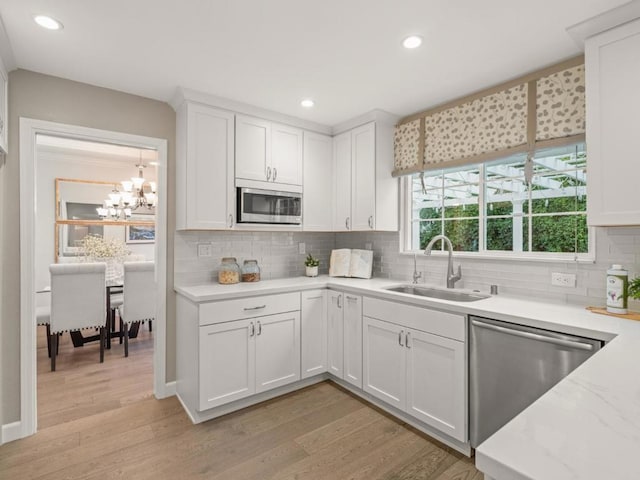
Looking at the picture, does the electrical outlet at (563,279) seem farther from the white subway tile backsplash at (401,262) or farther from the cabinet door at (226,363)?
the cabinet door at (226,363)

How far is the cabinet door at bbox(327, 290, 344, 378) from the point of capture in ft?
9.74

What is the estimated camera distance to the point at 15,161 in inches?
90.0

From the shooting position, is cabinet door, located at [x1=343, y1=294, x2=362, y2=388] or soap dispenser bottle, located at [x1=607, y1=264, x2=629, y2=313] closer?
soap dispenser bottle, located at [x1=607, y1=264, x2=629, y2=313]

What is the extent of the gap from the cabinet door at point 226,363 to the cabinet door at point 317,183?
1207 millimetres

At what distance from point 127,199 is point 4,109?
9.00ft

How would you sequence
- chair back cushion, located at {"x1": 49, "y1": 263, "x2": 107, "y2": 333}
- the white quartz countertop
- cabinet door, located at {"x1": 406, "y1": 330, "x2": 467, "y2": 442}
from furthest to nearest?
chair back cushion, located at {"x1": 49, "y1": 263, "x2": 107, "y2": 333} < cabinet door, located at {"x1": 406, "y1": 330, "x2": 467, "y2": 442} < the white quartz countertop

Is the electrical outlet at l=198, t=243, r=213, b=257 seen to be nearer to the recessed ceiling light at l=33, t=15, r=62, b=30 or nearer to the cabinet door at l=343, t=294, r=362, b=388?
the cabinet door at l=343, t=294, r=362, b=388

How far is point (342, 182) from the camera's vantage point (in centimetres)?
342

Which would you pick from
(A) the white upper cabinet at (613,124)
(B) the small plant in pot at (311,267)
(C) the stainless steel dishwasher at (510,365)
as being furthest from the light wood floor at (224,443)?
(A) the white upper cabinet at (613,124)

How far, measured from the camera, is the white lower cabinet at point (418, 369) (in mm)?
2107

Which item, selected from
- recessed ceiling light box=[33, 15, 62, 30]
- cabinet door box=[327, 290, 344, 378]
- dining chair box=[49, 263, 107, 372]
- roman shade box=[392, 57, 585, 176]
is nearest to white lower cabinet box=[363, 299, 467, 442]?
cabinet door box=[327, 290, 344, 378]

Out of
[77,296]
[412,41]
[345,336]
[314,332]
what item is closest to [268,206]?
[314,332]

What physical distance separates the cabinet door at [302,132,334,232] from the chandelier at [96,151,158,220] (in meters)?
2.63

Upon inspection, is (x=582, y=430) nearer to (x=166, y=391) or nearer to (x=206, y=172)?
(x=206, y=172)
